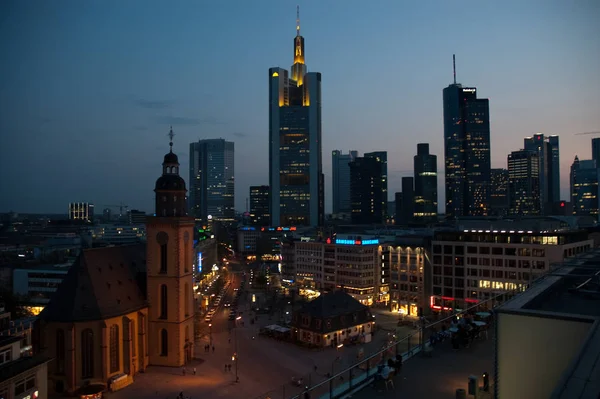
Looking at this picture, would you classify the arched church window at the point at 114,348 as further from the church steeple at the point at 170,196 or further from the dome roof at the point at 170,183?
the dome roof at the point at 170,183

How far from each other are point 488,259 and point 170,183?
4810 centimetres

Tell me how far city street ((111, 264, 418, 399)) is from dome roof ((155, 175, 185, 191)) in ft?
61.2

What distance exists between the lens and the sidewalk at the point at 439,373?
11.4 m

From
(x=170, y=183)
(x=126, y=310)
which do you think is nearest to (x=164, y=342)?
(x=126, y=310)

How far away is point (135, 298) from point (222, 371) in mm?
11763

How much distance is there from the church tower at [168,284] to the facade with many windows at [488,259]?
42.9 metres

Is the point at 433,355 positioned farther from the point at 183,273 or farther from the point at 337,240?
the point at 337,240

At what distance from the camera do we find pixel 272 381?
43938mm

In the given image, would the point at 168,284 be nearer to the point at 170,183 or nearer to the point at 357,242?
the point at 170,183

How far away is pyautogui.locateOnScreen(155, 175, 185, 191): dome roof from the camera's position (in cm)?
5134

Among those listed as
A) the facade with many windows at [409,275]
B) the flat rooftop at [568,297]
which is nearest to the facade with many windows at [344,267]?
the facade with many windows at [409,275]

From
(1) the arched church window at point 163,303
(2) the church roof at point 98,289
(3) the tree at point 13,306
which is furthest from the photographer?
(3) the tree at point 13,306

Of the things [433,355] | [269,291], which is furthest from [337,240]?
[433,355]

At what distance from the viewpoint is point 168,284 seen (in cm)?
4988
